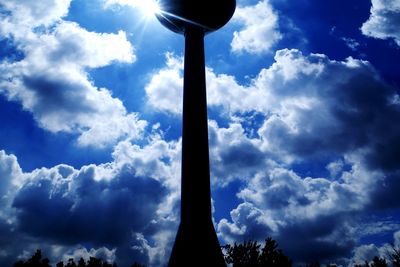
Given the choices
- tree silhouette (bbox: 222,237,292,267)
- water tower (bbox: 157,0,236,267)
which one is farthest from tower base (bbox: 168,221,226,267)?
tree silhouette (bbox: 222,237,292,267)

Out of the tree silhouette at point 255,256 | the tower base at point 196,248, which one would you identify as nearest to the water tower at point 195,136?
the tower base at point 196,248

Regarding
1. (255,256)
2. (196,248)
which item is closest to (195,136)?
(196,248)

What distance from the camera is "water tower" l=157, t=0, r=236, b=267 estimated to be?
13766mm

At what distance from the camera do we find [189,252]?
13.5 metres

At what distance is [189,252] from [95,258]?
23814 mm

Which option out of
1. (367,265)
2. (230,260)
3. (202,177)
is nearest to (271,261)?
(230,260)

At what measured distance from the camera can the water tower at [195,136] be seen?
542 inches

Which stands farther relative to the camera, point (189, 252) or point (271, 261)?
point (271, 261)

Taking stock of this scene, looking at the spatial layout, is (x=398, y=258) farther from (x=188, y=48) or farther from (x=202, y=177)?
(x=188, y=48)

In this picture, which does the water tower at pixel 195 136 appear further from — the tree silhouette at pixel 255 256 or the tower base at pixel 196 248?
the tree silhouette at pixel 255 256

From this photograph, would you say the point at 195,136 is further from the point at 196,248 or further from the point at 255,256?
the point at 255,256

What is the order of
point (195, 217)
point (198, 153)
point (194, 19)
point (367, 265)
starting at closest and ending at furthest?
1. point (195, 217)
2. point (198, 153)
3. point (194, 19)
4. point (367, 265)

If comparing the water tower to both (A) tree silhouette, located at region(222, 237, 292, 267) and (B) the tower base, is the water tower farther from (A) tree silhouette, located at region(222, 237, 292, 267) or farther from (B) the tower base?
(A) tree silhouette, located at region(222, 237, 292, 267)

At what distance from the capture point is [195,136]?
53.0 ft
